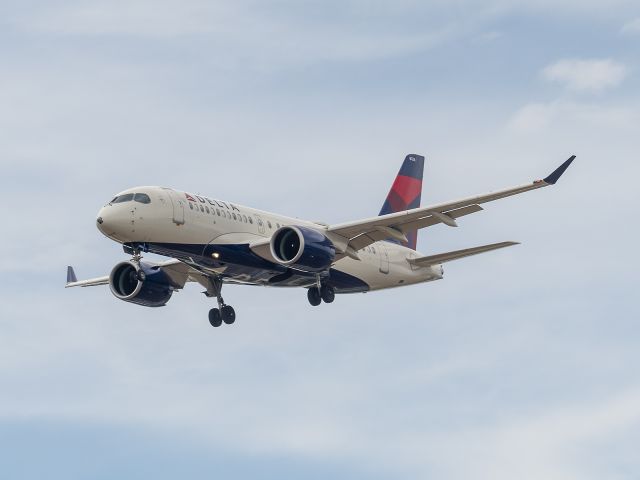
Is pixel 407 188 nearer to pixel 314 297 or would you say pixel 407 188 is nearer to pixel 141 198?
pixel 314 297

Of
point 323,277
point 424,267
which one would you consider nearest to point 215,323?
point 323,277

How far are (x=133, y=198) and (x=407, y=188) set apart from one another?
19.7 meters

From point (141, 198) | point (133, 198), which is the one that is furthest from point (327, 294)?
point (133, 198)

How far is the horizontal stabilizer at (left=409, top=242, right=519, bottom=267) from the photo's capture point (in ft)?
197

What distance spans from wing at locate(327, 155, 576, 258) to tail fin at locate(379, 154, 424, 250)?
8454mm

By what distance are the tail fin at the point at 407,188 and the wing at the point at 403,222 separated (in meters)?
8.45

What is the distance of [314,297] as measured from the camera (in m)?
63.0

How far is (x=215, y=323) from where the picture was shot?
6456 cm

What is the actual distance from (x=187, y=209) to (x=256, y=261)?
13.2 feet

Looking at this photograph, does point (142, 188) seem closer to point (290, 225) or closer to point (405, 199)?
point (290, 225)

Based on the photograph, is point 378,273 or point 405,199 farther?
point 405,199

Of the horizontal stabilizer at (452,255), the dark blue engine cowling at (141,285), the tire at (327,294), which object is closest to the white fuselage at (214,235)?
the tire at (327,294)

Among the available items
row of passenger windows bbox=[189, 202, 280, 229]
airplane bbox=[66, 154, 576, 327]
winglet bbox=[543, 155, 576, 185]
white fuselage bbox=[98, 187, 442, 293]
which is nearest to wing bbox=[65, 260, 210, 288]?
airplane bbox=[66, 154, 576, 327]

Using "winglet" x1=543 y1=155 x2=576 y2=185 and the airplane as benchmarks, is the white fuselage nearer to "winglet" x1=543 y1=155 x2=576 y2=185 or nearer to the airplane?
the airplane
